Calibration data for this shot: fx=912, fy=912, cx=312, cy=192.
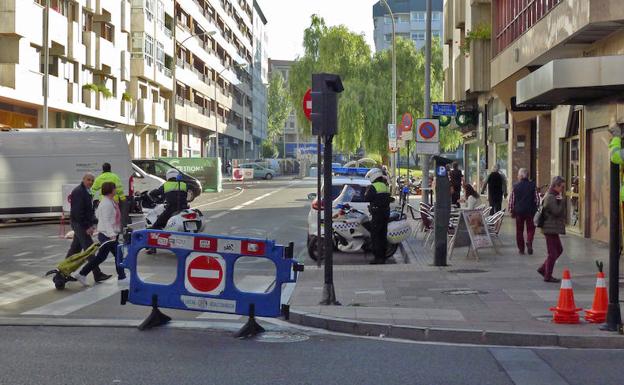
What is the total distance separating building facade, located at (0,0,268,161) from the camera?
35.9m

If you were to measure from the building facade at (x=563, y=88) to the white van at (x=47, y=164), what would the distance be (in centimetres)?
1135

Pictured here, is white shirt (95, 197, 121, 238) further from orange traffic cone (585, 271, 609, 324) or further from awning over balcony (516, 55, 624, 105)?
awning over balcony (516, 55, 624, 105)

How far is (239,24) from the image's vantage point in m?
97.4

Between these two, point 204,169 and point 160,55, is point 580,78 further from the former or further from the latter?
point 160,55

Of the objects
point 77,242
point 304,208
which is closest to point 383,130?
point 304,208

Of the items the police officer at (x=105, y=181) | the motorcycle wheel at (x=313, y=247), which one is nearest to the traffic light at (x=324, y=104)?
the motorcycle wheel at (x=313, y=247)

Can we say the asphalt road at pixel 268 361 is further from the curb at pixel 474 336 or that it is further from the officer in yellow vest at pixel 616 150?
the officer in yellow vest at pixel 616 150

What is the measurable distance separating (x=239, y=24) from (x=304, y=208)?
67.1 m

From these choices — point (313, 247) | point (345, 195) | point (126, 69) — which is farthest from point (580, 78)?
point (126, 69)

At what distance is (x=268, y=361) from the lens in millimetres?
7691

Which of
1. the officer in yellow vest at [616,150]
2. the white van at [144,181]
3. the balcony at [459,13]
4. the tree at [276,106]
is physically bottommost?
the white van at [144,181]

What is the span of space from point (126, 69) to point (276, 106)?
90475mm

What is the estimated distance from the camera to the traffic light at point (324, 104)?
11.1 metres

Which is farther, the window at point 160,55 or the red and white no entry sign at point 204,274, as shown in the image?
the window at point 160,55
